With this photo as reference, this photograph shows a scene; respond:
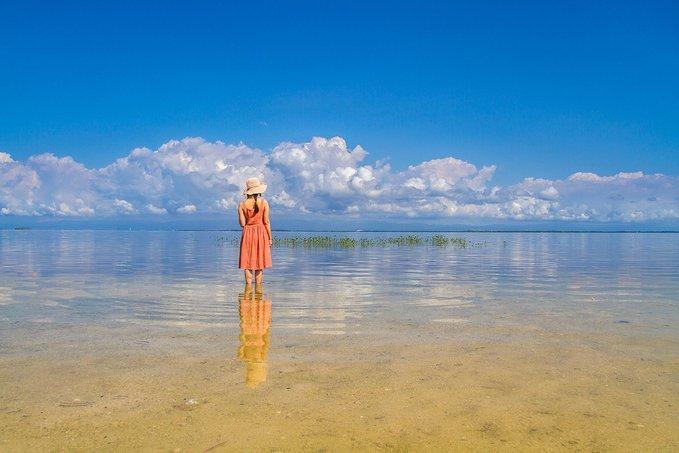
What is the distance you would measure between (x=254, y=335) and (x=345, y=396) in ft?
9.96

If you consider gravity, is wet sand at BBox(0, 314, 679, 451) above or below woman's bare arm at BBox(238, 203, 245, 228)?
below

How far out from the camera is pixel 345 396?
4.77m

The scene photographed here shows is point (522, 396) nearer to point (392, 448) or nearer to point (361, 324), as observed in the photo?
point (392, 448)

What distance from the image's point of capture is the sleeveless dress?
44.1 feet

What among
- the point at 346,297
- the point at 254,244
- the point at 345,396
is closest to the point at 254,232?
the point at 254,244

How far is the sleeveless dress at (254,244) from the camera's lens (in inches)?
529

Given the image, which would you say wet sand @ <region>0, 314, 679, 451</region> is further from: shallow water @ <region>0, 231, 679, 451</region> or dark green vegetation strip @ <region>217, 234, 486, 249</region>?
dark green vegetation strip @ <region>217, 234, 486, 249</region>

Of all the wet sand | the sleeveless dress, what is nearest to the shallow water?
the wet sand

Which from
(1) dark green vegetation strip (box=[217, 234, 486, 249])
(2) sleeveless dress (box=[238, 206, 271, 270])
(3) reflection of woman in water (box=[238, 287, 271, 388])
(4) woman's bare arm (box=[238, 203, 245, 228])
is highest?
(4) woman's bare arm (box=[238, 203, 245, 228])

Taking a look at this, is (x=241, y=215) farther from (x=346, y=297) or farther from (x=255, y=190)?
(x=346, y=297)

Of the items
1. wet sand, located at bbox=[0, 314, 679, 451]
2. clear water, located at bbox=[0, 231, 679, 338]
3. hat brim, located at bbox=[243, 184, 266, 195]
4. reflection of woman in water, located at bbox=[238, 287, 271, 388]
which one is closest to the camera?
wet sand, located at bbox=[0, 314, 679, 451]

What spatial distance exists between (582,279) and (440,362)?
12.8 meters

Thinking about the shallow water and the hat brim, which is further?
the hat brim

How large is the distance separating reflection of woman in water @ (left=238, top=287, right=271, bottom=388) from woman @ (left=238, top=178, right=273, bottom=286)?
5.33 feet
